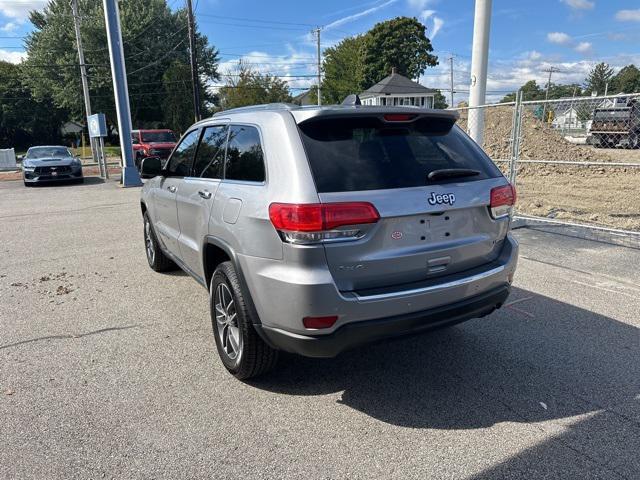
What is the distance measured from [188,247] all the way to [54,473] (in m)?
2.07

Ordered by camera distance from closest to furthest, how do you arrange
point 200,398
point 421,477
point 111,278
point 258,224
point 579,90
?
point 421,477 < point 258,224 < point 200,398 < point 111,278 < point 579,90

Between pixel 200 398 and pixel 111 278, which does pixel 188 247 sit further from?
pixel 111 278

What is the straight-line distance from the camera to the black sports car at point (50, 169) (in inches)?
679

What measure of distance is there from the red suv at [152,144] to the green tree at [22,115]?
29908mm

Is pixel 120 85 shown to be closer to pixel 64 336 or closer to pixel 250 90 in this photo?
pixel 64 336

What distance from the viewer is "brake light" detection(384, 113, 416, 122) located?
9.92ft

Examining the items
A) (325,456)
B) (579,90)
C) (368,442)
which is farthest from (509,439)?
(579,90)

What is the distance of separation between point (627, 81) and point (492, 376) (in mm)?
118227

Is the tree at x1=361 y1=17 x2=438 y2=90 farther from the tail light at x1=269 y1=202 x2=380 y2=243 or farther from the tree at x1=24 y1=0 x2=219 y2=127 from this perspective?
the tail light at x1=269 y1=202 x2=380 y2=243

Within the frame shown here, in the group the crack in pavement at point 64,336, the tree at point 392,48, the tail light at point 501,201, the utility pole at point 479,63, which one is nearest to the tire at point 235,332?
the crack in pavement at point 64,336

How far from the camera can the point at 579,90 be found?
97.3 metres

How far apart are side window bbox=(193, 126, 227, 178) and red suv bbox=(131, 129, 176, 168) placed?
738 inches

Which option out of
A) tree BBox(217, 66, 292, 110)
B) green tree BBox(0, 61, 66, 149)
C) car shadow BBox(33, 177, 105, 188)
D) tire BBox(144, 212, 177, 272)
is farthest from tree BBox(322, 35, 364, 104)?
tire BBox(144, 212, 177, 272)

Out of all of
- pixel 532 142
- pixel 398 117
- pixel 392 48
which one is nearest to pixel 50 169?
pixel 398 117
